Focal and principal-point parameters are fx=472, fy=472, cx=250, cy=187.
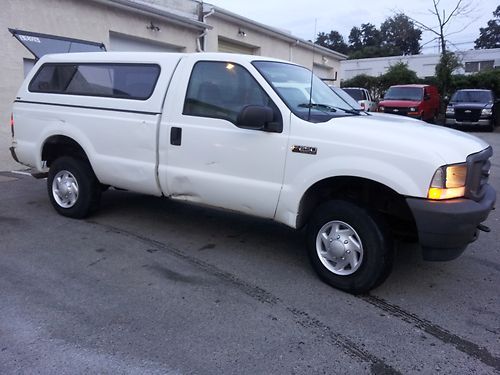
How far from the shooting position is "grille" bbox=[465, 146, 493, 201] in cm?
372

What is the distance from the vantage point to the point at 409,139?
3.73 metres

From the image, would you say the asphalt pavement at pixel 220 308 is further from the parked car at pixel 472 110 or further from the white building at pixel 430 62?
the white building at pixel 430 62

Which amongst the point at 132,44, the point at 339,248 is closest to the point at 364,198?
the point at 339,248

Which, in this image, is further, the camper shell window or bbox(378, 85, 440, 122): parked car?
bbox(378, 85, 440, 122): parked car

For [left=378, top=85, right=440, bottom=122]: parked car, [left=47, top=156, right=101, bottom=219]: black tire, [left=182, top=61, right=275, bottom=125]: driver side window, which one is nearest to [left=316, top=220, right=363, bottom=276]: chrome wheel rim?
[left=182, top=61, right=275, bottom=125]: driver side window

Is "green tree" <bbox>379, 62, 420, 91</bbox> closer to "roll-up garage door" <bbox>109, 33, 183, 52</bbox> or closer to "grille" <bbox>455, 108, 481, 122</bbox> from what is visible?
"grille" <bbox>455, 108, 481, 122</bbox>

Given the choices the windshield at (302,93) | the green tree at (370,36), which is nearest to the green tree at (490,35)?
the green tree at (370,36)

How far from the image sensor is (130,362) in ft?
9.77

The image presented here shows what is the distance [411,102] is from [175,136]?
1698 cm

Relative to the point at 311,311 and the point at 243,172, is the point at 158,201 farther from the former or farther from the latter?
the point at 311,311

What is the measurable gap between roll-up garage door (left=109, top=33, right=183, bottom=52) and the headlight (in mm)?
10867

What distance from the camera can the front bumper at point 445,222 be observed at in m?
3.52

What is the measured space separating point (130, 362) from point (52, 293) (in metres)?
1.29

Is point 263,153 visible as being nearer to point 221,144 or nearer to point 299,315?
point 221,144
